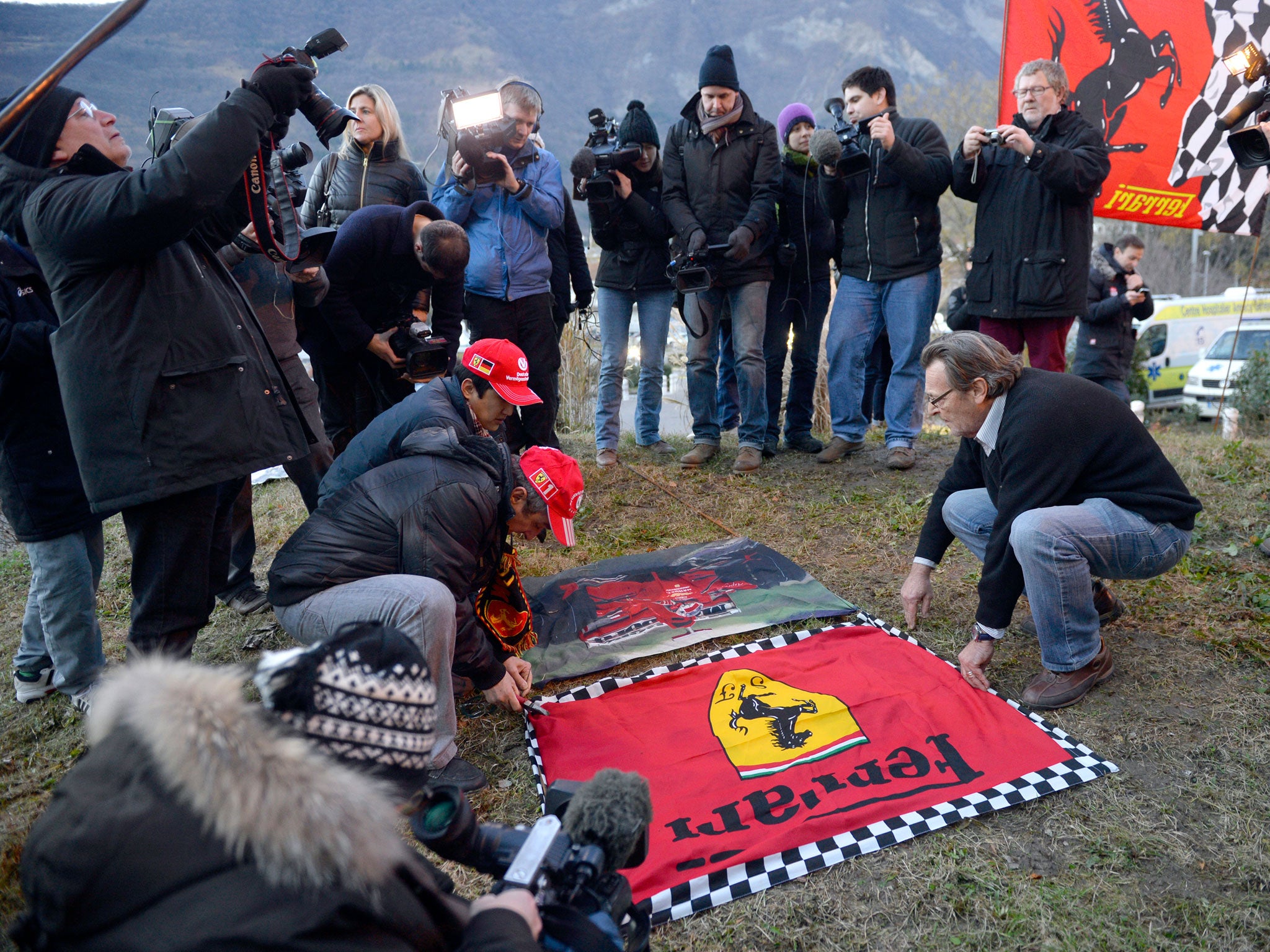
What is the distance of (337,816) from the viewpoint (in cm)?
90

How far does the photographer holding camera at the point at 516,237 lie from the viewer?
410cm

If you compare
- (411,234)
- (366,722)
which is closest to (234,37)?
(411,234)

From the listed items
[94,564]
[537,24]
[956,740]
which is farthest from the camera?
[537,24]

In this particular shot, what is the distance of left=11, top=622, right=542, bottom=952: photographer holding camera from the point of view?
0.82 meters

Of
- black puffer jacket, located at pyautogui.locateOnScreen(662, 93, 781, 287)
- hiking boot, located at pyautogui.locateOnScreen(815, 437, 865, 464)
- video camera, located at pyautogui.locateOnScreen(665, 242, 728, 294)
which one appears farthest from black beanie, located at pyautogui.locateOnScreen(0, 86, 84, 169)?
hiking boot, located at pyautogui.locateOnScreen(815, 437, 865, 464)

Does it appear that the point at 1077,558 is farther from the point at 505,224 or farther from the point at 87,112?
the point at 505,224

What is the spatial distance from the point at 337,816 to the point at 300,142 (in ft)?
10.6

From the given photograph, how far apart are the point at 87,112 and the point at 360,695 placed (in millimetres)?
1854

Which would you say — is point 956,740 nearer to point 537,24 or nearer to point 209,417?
point 209,417

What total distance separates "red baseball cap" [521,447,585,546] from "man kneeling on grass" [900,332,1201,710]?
111 cm

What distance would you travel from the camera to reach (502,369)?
2609 mm

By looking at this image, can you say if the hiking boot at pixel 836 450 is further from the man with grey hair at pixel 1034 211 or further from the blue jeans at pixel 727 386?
the man with grey hair at pixel 1034 211

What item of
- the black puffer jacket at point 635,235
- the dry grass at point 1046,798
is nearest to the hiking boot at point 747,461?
the dry grass at point 1046,798

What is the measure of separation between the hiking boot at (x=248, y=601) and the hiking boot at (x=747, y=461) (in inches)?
101
